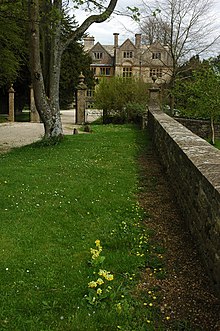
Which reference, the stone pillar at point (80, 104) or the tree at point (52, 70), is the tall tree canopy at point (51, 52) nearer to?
the tree at point (52, 70)

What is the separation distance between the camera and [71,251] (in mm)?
4273

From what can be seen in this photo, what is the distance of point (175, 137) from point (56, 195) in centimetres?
232

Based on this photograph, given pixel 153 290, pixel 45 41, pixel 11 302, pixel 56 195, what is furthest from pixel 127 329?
pixel 45 41

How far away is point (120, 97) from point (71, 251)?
22.1 metres

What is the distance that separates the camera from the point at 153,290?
11.4 feet

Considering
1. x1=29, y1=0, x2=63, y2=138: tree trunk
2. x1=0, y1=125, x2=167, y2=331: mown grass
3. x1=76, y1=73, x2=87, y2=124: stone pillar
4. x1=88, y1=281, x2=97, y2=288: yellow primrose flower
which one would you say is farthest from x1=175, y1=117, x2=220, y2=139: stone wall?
x1=88, y1=281, x2=97, y2=288: yellow primrose flower

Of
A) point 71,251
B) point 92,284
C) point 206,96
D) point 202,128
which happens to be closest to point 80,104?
point 202,128

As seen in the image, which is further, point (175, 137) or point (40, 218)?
point (175, 137)

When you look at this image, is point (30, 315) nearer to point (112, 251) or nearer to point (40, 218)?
point (112, 251)

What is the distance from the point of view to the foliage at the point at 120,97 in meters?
25.4

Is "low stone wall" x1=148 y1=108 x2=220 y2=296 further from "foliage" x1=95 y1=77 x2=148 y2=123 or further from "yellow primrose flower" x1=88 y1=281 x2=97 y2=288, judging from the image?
"foliage" x1=95 y1=77 x2=148 y2=123

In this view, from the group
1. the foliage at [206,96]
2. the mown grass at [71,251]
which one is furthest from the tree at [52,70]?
the foliage at [206,96]

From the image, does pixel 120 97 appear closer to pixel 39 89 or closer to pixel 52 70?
pixel 52 70

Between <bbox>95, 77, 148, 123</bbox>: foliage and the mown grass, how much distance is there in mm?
17100
